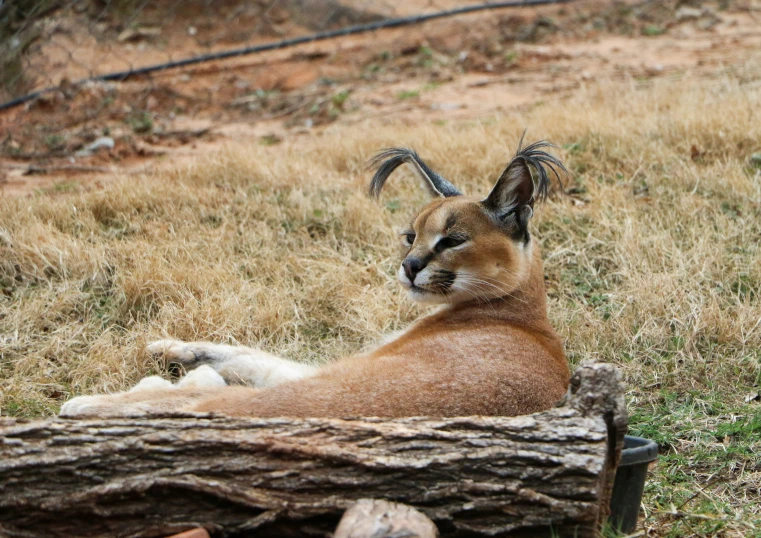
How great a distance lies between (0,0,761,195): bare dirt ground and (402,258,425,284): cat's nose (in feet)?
11.6

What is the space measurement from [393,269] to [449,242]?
141 cm

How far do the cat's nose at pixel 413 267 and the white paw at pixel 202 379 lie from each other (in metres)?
1.09

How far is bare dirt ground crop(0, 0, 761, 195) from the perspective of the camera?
8812 mm

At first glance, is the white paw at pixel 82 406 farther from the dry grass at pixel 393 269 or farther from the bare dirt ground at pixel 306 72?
the bare dirt ground at pixel 306 72

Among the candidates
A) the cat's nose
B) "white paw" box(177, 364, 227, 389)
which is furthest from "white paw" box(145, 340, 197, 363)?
the cat's nose

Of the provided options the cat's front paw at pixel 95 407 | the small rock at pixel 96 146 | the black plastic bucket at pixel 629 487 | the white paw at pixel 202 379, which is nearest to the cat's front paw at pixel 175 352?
the white paw at pixel 202 379

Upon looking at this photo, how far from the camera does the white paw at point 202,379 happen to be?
467cm

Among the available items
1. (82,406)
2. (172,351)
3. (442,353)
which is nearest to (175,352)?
(172,351)

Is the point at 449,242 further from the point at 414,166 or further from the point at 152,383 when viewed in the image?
the point at 152,383

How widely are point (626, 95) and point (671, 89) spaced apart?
519mm

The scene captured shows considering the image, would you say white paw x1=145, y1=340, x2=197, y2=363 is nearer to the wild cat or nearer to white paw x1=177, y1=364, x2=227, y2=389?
the wild cat

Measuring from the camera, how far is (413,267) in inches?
180

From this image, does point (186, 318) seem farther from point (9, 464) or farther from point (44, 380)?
point (9, 464)

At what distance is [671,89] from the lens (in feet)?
28.9
